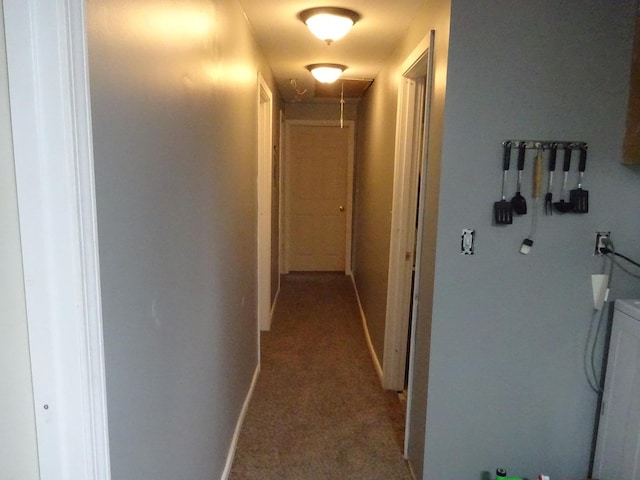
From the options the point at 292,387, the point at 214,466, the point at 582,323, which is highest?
the point at 582,323

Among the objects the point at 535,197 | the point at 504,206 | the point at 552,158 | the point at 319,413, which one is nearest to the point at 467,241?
the point at 504,206

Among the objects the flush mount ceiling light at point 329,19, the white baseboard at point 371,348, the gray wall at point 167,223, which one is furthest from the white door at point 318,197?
the gray wall at point 167,223

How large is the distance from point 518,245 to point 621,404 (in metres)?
0.76

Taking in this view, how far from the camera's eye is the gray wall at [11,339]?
696mm

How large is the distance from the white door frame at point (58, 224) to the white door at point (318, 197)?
5319 millimetres

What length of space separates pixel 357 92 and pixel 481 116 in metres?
3.50

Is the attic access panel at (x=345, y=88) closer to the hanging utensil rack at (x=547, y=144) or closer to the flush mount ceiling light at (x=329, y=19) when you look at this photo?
the flush mount ceiling light at (x=329, y=19)

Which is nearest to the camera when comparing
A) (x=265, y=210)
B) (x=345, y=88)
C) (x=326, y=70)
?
(x=326, y=70)

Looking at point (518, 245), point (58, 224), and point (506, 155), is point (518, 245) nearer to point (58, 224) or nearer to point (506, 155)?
point (506, 155)

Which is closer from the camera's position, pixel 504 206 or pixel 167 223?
pixel 167 223

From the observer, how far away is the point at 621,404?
1.84 m

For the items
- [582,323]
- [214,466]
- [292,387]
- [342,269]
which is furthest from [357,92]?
[214,466]

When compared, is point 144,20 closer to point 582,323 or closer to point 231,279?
point 231,279

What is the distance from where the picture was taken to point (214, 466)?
1.91 metres
